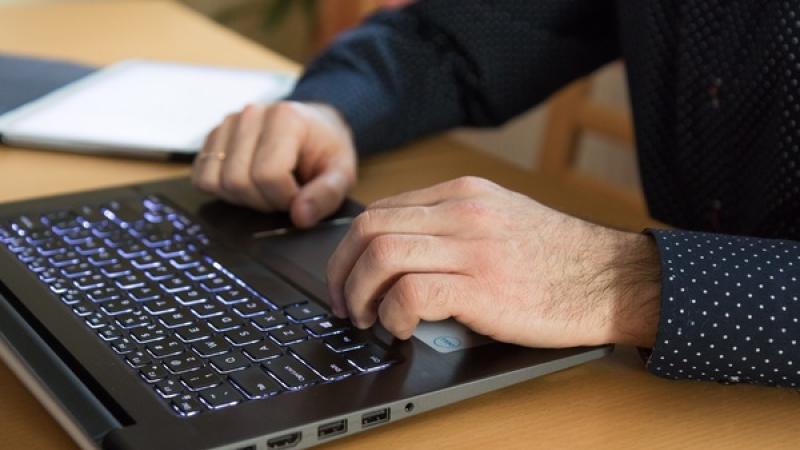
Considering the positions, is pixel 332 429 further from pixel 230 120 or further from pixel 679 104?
pixel 679 104

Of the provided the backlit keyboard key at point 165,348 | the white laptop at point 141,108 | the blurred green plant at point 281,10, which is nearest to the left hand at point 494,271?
the backlit keyboard key at point 165,348

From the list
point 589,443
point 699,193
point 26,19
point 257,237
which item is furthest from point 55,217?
point 26,19

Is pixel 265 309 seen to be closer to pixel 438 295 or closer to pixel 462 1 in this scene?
pixel 438 295

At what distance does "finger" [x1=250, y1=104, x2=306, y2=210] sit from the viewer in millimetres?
973

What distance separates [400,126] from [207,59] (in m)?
0.38

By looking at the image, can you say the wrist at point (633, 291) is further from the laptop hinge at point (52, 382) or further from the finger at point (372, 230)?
the laptop hinge at point (52, 382)

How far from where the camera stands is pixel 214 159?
3.25ft

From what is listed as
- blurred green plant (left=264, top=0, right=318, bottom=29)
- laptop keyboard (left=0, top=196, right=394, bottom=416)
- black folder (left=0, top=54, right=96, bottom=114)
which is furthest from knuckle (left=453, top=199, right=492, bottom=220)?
blurred green plant (left=264, top=0, right=318, bottom=29)

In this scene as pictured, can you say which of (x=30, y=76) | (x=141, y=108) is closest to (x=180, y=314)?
(x=141, y=108)

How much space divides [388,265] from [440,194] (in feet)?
0.29

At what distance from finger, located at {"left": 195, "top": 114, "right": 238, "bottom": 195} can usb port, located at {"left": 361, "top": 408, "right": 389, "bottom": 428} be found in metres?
0.37

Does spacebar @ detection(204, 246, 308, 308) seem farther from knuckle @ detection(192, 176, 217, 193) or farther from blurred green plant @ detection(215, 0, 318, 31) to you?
blurred green plant @ detection(215, 0, 318, 31)

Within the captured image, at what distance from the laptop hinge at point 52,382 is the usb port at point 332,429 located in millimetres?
109

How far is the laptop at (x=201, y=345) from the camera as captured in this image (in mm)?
634
